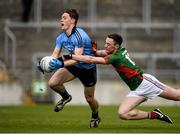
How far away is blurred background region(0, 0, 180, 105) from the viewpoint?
1453 inches

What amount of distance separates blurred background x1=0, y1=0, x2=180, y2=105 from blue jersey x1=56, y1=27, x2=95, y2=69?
17.5 metres

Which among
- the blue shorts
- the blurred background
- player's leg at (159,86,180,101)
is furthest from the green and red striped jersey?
the blurred background

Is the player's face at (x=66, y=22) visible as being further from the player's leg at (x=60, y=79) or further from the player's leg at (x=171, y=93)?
the player's leg at (x=171, y=93)

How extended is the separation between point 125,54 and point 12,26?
24606 millimetres

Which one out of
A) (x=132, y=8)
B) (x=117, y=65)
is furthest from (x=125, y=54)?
(x=132, y=8)

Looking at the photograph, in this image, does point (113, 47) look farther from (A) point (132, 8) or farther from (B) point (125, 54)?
(A) point (132, 8)

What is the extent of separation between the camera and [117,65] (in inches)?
684

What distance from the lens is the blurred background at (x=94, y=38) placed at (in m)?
36.9

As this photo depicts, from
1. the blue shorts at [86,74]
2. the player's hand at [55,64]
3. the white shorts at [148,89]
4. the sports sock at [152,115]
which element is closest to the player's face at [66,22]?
the blue shorts at [86,74]

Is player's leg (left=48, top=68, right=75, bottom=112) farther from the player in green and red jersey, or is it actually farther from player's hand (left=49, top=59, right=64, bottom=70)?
player's hand (left=49, top=59, right=64, bottom=70)

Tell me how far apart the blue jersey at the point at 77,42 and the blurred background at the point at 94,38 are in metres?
17.5

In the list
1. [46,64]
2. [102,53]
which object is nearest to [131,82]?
[102,53]

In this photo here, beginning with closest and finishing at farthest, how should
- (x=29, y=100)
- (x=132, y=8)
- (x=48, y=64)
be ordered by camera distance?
(x=48, y=64) → (x=29, y=100) → (x=132, y=8)

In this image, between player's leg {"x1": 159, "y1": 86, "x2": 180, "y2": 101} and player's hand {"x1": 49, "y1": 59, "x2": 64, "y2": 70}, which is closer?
player's hand {"x1": 49, "y1": 59, "x2": 64, "y2": 70}
